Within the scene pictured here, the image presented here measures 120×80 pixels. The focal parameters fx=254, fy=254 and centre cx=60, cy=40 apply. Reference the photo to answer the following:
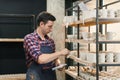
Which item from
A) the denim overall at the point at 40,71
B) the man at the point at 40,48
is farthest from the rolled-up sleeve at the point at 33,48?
the denim overall at the point at 40,71

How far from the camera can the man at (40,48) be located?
3213mm

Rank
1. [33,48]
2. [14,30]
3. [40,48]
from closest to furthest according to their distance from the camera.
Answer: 1. [33,48]
2. [40,48]
3. [14,30]

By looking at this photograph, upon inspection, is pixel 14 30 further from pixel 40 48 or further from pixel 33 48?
pixel 33 48

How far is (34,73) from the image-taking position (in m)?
3.39

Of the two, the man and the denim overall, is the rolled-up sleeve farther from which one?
the denim overall

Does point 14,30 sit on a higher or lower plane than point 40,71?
higher

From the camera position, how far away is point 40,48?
3387 mm

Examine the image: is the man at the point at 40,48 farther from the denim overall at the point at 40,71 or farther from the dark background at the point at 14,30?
the dark background at the point at 14,30

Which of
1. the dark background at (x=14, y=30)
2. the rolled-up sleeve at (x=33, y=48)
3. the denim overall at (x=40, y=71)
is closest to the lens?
the rolled-up sleeve at (x=33, y=48)

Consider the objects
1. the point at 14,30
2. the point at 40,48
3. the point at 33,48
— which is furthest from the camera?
the point at 14,30

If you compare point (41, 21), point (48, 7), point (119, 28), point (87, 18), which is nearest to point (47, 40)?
point (41, 21)

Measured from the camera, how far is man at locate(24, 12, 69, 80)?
321 centimetres

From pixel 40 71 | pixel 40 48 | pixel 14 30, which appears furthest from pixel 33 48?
pixel 14 30

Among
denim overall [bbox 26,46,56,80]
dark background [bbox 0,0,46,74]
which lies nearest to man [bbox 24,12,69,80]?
denim overall [bbox 26,46,56,80]
